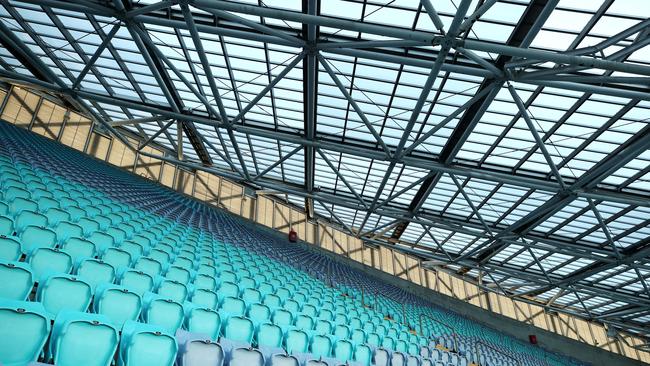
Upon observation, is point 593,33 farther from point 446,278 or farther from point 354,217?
point 446,278

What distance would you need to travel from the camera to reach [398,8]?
12.1 metres

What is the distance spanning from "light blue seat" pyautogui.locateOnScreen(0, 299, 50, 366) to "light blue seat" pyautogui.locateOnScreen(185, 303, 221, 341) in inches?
86.4

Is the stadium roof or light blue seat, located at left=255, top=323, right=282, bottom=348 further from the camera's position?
the stadium roof

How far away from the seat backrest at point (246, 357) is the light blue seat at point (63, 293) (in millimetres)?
1887

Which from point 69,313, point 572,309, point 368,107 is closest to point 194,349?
point 69,313

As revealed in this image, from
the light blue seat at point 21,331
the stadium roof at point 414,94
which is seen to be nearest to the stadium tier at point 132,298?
the light blue seat at point 21,331

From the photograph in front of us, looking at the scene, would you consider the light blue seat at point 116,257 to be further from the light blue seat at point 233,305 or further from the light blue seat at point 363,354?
the light blue seat at point 363,354

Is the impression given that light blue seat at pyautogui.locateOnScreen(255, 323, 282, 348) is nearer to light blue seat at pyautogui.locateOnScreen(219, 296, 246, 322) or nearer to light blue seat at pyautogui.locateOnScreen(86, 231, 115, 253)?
light blue seat at pyautogui.locateOnScreen(219, 296, 246, 322)

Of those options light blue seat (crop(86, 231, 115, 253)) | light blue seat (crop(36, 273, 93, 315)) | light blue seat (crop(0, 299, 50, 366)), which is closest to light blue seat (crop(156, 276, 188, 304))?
light blue seat (crop(36, 273, 93, 315))

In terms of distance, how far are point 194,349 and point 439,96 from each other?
43.4ft

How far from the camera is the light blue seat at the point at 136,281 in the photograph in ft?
20.5

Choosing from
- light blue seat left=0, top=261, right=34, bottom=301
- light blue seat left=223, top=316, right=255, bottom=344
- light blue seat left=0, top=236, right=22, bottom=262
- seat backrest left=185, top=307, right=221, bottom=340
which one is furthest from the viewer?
light blue seat left=223, top=316, right=255, bottom=344

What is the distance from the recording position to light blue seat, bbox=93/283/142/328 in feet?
16.3

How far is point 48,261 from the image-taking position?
552cm
